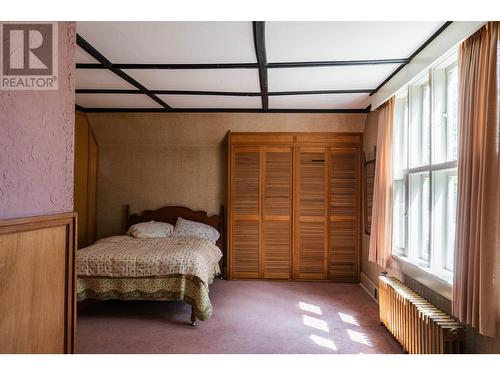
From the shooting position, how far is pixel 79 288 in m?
3.25

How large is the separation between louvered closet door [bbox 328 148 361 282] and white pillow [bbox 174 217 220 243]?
1.67 metres

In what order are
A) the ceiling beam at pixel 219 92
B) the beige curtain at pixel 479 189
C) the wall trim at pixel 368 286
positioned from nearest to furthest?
the beige curtain at pixel 479 189
the ceiling beam at pixel 219 92
the wall trim at pixel 368 286

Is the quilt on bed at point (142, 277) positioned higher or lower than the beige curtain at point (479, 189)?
lower

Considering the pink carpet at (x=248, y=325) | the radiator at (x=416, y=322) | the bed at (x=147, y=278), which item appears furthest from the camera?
the bed at (x=147, y=278)

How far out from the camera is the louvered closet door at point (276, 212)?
4688 mm

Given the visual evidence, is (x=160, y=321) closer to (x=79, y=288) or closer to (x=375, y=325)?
(x=79, y=288)

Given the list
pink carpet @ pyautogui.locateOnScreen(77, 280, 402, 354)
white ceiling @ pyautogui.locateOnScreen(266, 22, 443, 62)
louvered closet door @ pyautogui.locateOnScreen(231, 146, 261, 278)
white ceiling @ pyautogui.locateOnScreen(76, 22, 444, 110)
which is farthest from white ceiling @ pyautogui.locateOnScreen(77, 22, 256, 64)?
pink carpet @ pyautogui.locateOnScreen(77, 280, 402, 354)

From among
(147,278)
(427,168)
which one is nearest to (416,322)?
(427,168)

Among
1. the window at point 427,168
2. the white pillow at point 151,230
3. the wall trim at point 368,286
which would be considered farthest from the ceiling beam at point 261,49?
the wall trim at point 368,286

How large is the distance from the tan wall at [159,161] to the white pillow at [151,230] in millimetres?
469

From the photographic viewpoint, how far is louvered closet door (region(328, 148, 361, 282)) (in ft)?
15.3

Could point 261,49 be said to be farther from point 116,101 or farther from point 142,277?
point 116,101

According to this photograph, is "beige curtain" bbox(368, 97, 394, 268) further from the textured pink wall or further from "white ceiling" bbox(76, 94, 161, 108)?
the textured pink wall

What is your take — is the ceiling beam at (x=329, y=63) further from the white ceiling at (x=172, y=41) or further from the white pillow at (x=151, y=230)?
the white pillow at (x=151, y=230)
